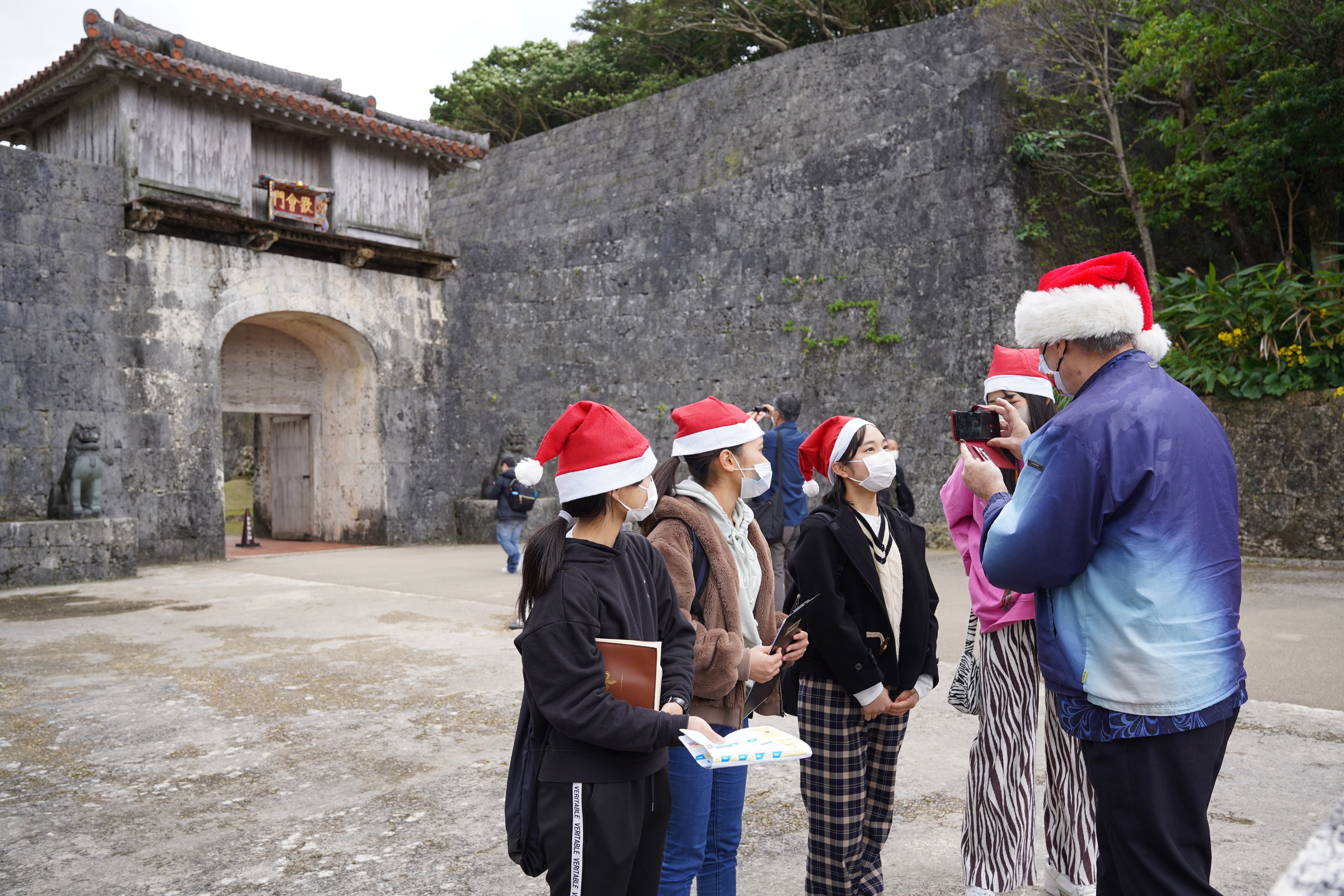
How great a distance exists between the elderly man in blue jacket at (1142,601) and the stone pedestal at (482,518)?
1238cm

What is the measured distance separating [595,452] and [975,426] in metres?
1.13

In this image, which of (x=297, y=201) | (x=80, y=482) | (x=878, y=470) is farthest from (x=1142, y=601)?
(x=297, y=201)

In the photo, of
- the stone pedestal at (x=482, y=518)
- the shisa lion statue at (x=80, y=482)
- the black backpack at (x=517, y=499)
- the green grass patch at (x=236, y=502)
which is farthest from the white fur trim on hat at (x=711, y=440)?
the green grass patch at (x=236, y=502)

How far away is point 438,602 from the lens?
8305 mm

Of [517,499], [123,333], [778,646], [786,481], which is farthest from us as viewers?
[123,333]

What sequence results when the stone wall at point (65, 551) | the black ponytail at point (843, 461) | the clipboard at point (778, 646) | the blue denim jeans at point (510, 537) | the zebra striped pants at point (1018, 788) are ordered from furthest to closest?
the blue denim jeans at point (510, 537), the stone wall at point (65, 551), the black ponytail at point (843, 461), the zebra striped pants at point (1018, 788), the clipboard at point (778, 646)

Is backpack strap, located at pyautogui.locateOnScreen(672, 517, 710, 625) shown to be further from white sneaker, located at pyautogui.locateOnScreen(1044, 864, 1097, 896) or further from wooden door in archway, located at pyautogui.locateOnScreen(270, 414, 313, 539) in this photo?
wooden door in archway, located at pyautogui.locateOnScreen(270, 414, 313, 539)

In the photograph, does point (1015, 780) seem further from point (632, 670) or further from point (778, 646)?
point (632, 670)

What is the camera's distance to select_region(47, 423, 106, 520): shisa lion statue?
1028 cm

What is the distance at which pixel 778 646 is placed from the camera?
2.47m

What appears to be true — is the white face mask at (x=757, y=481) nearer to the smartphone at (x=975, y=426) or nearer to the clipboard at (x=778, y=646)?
the clipboard at (x=778, y=646)

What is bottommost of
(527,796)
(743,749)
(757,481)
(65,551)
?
(65,551)

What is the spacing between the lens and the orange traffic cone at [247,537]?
14.9 metres

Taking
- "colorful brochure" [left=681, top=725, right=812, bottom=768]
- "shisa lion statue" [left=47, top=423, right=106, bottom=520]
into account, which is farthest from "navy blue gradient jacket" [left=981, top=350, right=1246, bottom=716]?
"shisa lion statue" [left=47, top=423, right=106, bottom=520]
